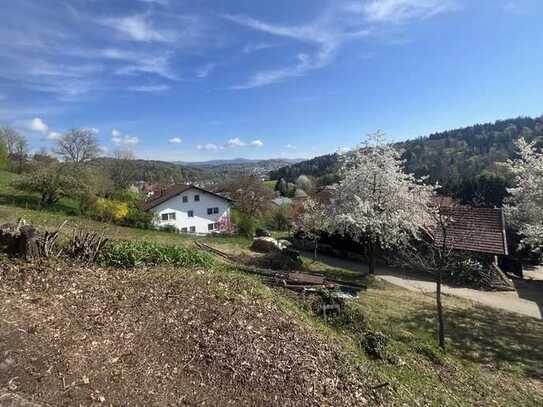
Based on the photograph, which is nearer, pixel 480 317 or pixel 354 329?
pixel 354 329

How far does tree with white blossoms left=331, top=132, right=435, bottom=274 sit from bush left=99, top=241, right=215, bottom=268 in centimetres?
993

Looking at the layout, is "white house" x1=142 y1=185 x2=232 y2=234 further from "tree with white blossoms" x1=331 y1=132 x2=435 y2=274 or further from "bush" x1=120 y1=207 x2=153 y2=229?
"tree with white blossoms" x1=331 y1=132 x2=435 y2=274

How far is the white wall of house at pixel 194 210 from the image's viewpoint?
1612 inches

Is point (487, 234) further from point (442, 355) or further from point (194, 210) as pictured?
point (194, 210)

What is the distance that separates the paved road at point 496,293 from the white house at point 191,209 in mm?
25590

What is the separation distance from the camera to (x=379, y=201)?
18.6 m

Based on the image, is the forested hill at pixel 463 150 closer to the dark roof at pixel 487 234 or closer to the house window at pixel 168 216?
the house window at pixel 168 216

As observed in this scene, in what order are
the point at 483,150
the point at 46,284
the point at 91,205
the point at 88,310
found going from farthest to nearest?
the point at 483,150, the point at 91,205, the point at 46,284, the point at 88,310

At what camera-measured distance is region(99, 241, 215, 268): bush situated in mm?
8391

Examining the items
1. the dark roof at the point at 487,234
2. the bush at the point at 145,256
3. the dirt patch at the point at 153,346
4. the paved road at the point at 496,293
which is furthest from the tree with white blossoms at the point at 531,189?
the bush at the point at 145,256

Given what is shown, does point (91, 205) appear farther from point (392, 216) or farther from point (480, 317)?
point (480, 317)

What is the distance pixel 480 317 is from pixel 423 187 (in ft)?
25.0

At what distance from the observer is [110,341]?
5375mm

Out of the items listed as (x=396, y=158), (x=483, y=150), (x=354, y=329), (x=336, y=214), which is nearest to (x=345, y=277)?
(x=336, y=214)
